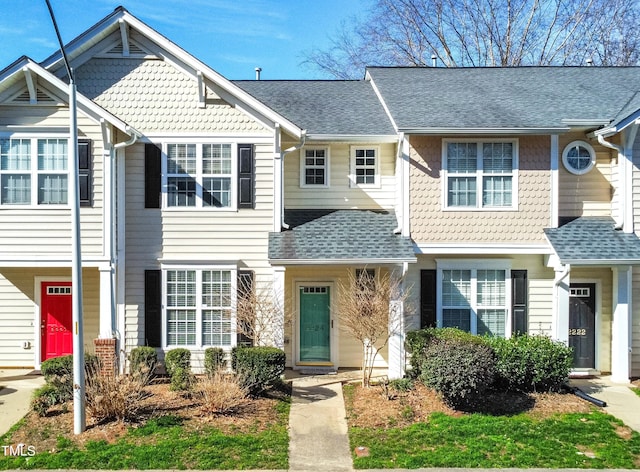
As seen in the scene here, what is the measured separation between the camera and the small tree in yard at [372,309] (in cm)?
1066

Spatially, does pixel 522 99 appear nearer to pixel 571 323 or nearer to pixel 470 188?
pixel 470 188

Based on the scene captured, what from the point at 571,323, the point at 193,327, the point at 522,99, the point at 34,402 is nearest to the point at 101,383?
the point at 34,402

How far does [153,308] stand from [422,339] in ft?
20.6

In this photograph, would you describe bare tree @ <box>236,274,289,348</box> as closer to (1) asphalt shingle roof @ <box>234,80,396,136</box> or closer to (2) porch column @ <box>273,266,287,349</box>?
(2) porch column @ <box>273,266,287,349</box>

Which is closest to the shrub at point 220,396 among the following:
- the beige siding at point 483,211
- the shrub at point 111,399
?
the shrub at point 111,399

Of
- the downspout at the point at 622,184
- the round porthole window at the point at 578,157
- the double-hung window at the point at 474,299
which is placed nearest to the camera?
the downspout at the point at 622,184

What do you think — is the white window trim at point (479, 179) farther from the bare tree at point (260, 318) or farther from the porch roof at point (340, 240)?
the bare tree at point (260, 318)

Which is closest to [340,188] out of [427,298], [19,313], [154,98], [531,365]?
[427,298]

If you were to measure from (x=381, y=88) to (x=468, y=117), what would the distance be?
324 centimetres

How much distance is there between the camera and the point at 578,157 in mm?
12594

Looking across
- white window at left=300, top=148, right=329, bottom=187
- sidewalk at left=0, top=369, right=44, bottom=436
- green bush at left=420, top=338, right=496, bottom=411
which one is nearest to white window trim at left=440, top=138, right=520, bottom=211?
white window at left=300, top=148, right=329, bottom=187

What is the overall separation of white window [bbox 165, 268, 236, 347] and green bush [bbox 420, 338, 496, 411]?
4.89m

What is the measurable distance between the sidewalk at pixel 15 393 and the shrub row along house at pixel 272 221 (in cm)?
49

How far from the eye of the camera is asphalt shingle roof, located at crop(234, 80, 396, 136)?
12.9 metres
